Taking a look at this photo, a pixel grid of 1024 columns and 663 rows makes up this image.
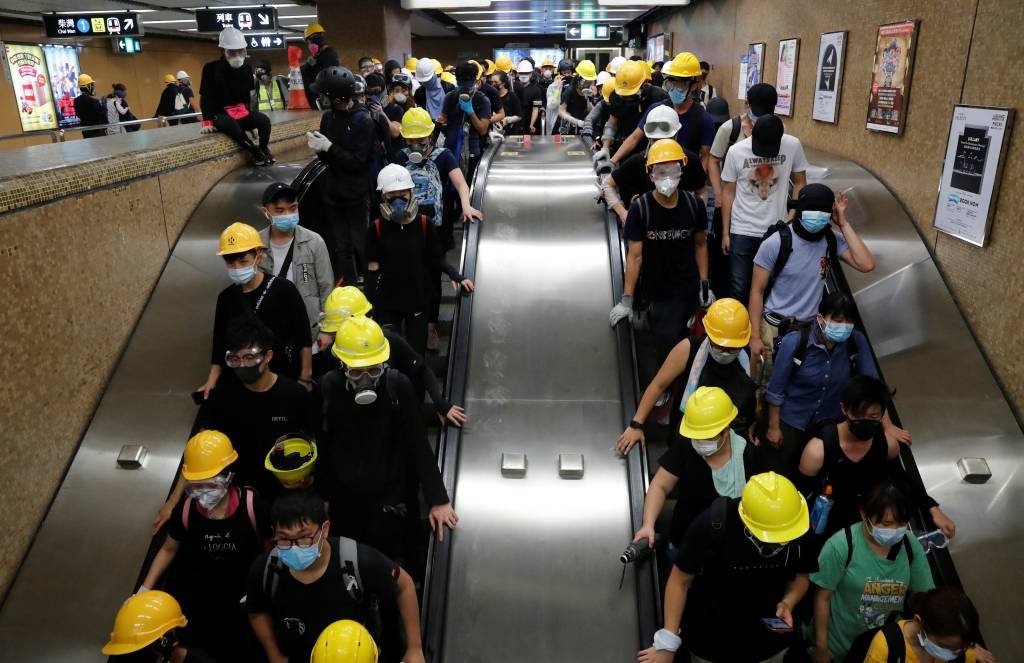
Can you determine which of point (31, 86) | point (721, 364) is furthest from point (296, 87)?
point (31, 86)

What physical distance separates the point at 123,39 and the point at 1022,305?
2156 centimetres

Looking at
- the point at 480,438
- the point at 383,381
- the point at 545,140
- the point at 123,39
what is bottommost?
the point at 480,438

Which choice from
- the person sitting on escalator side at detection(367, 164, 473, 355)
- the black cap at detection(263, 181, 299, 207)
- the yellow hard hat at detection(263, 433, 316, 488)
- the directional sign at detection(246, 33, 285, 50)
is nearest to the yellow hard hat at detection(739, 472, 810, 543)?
the yellow hard hat at detection(263, 433, 316, 488)

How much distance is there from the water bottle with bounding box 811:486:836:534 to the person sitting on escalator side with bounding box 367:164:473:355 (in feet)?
8.95

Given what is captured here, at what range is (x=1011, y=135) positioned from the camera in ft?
14.4

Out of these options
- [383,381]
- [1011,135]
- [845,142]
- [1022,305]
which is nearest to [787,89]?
[845,142]

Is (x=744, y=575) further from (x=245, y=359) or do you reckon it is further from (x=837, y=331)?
(x=245, y=359)

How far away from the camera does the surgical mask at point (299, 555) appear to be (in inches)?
116

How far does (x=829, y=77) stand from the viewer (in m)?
8.12

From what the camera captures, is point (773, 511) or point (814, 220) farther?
point (814, 220)

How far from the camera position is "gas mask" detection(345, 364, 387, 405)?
11.8 ft

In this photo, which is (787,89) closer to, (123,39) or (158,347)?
(158,347)

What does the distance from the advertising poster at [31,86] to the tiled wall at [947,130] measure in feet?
58.5

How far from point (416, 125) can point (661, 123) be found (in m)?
1.88
